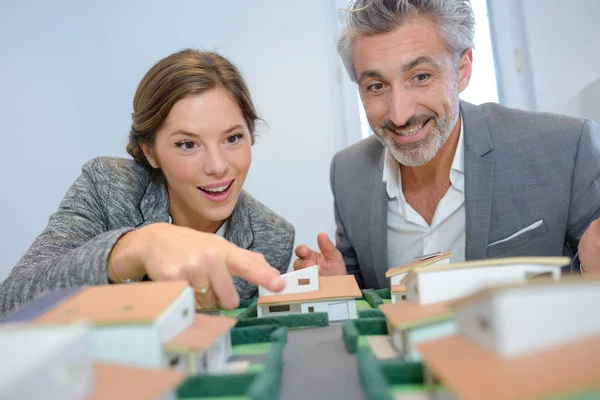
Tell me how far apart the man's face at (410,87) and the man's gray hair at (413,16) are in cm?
3

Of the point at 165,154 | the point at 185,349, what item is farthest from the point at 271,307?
the point at 165,154

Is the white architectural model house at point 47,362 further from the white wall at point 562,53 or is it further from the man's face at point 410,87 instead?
the white wall at point 562,53

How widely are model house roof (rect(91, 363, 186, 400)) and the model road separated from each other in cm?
29

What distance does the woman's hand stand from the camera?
1309 millimetres

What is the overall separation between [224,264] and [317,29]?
11.7 ft

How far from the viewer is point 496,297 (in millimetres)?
728

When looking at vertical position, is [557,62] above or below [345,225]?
above

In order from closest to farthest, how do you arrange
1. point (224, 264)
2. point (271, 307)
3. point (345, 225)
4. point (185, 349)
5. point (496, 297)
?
point (496, 297)
point (185, 349)
point (224, 264)
point (271, 307)
point (345, 225)

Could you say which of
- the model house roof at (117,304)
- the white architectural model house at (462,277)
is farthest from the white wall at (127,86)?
the model house roof at (117,304)

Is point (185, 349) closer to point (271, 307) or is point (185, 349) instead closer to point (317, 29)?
point (271, 307)

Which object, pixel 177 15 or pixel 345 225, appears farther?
pixel 177 15

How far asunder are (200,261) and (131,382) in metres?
0.60

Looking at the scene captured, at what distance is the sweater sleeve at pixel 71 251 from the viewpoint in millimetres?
1448

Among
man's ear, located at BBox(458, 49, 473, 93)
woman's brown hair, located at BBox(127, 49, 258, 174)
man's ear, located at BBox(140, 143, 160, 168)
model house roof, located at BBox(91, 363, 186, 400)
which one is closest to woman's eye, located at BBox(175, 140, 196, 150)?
woman's brown hair, located at BBox(127, 49, 258, 174)
